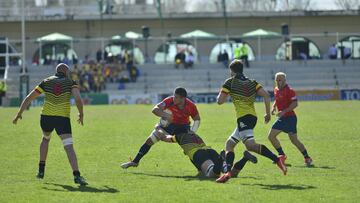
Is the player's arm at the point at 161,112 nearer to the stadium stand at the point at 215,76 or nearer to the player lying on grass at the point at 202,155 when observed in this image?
the player lying on grass at the point at 202,155

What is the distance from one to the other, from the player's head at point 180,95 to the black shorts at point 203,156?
0.93 meters

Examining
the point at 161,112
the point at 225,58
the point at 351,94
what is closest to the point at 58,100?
the point at 161,112

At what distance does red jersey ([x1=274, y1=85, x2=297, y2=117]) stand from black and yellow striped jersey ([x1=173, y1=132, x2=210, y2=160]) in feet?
8.08

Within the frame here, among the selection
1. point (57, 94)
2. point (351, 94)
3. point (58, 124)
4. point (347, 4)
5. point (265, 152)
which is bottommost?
point (351, 94)

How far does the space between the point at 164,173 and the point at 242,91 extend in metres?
2.05

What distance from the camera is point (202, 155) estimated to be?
46.3ft

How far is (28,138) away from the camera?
2261 cm

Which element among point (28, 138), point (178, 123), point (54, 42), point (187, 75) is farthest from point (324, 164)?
point (54, 42)

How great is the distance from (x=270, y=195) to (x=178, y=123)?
11.3ft

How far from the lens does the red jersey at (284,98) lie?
16.2 m

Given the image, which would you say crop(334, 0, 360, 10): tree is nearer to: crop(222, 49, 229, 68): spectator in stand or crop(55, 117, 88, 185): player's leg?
crop(222, 49, 229, 68): spectator in stand

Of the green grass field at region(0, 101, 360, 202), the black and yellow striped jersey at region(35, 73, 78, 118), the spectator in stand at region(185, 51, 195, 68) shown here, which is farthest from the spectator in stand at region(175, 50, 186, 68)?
the black and yellow striped jersey at region(35, 73, 78, 118)

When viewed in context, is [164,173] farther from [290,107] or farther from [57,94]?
[290,107]

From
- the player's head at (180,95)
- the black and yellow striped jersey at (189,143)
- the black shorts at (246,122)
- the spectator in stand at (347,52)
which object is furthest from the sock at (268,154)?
the spectator in stand at (347,52)
